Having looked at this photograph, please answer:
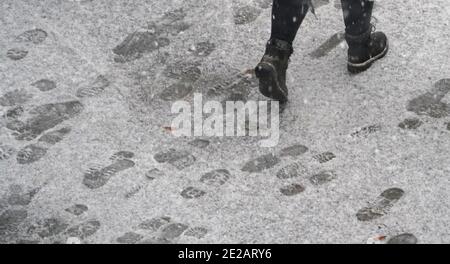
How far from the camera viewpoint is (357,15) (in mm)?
3920

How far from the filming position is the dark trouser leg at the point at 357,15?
12.7ft

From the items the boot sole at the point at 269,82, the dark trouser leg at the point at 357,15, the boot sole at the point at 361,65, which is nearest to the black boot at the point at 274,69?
the boot sole at the point at 269,82

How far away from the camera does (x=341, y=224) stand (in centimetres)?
318

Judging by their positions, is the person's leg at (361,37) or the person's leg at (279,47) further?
the person's leg at (361,37)

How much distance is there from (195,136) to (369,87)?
1.01 metres

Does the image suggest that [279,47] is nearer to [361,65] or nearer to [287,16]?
[287,16]

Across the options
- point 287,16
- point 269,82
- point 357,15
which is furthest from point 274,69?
point 357,15

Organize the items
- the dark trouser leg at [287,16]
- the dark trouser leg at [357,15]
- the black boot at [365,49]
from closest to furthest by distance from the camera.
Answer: the dark trouser leg at [287,16], the dark trouser leg at [357,15], the black boot at [365,49]

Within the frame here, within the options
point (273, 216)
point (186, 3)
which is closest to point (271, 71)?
point (273, 216)

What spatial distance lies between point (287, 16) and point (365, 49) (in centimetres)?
64

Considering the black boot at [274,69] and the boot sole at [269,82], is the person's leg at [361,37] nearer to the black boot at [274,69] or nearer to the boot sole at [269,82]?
the black boot at [274,69]

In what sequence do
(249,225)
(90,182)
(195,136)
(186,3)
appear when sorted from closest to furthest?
(249,225)
(90,182)
(195,136)
(186,3)

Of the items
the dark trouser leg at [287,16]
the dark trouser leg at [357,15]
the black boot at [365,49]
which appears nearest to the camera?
the dark trouser leg at [287,16]

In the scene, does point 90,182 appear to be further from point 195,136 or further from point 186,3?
point 186,3
